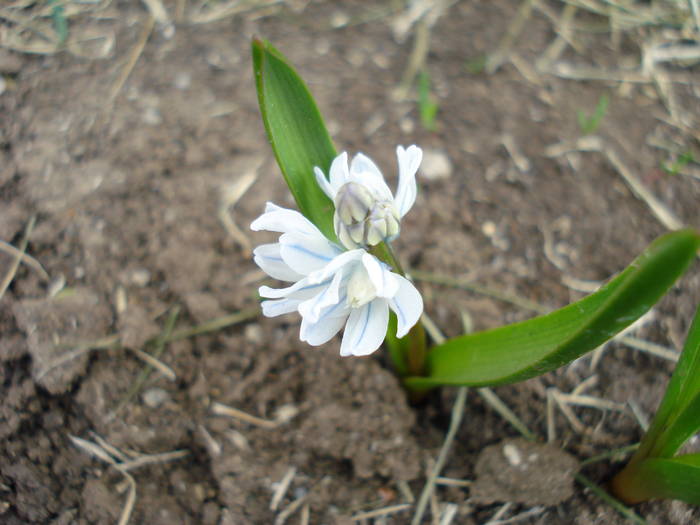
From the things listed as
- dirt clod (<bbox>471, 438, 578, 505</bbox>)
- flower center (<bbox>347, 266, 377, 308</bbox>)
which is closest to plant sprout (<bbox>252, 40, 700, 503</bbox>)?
flower center (<bbox>347, 266, 377, 308</bbox>)

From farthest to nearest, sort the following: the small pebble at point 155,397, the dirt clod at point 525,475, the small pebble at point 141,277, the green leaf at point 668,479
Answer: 1. the small pebble at point 141,277
2. the small pebble at point 155,397
3. the dirt clod at point 525,475
4. the green leaf at point 668,479

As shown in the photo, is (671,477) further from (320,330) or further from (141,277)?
(141,277)

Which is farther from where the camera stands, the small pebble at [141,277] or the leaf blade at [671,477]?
the small pebble at [141,277]

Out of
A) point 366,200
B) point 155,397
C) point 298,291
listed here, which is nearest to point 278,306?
point 298,291

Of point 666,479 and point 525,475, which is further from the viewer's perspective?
point 525,475

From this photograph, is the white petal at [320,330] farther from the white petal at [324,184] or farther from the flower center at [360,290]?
the white petal at [324,184]

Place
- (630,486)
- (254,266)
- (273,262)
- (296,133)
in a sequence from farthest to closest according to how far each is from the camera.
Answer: (254,266), (630,486), (296,133), (273,262)

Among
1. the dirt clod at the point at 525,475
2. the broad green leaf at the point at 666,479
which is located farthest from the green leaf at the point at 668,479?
the dirt clod at the point at 525,475
